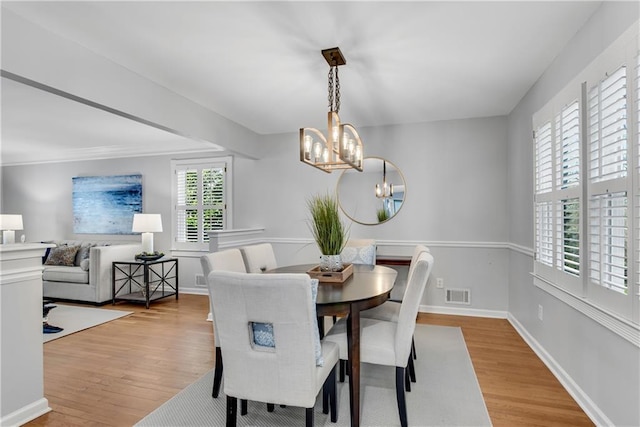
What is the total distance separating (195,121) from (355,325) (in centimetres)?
281

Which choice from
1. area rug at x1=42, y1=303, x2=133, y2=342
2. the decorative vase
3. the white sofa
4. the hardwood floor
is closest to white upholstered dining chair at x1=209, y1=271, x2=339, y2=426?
the decorative vase

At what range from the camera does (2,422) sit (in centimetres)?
199

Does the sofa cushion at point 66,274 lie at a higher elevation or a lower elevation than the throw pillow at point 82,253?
lower

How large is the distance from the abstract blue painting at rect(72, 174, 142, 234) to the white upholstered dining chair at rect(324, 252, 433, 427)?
501cm

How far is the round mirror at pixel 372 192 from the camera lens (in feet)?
14.9

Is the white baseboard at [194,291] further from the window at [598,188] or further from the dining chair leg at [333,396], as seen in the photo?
the window at [598,188]

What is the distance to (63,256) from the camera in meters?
5.32

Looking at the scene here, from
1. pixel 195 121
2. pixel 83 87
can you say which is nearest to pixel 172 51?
pixel 83 87

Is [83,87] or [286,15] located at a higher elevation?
[286,15]

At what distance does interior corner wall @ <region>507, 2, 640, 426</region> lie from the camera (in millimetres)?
1779

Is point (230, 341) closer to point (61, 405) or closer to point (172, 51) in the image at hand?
point (61, 405)

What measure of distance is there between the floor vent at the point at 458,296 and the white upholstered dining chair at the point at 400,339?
8.26ft

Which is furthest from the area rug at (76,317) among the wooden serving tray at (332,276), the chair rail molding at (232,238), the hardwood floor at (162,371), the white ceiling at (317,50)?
the wooden serving tray at (332,276)

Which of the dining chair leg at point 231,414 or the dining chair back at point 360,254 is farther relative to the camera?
the dining chair back at point 360,254
